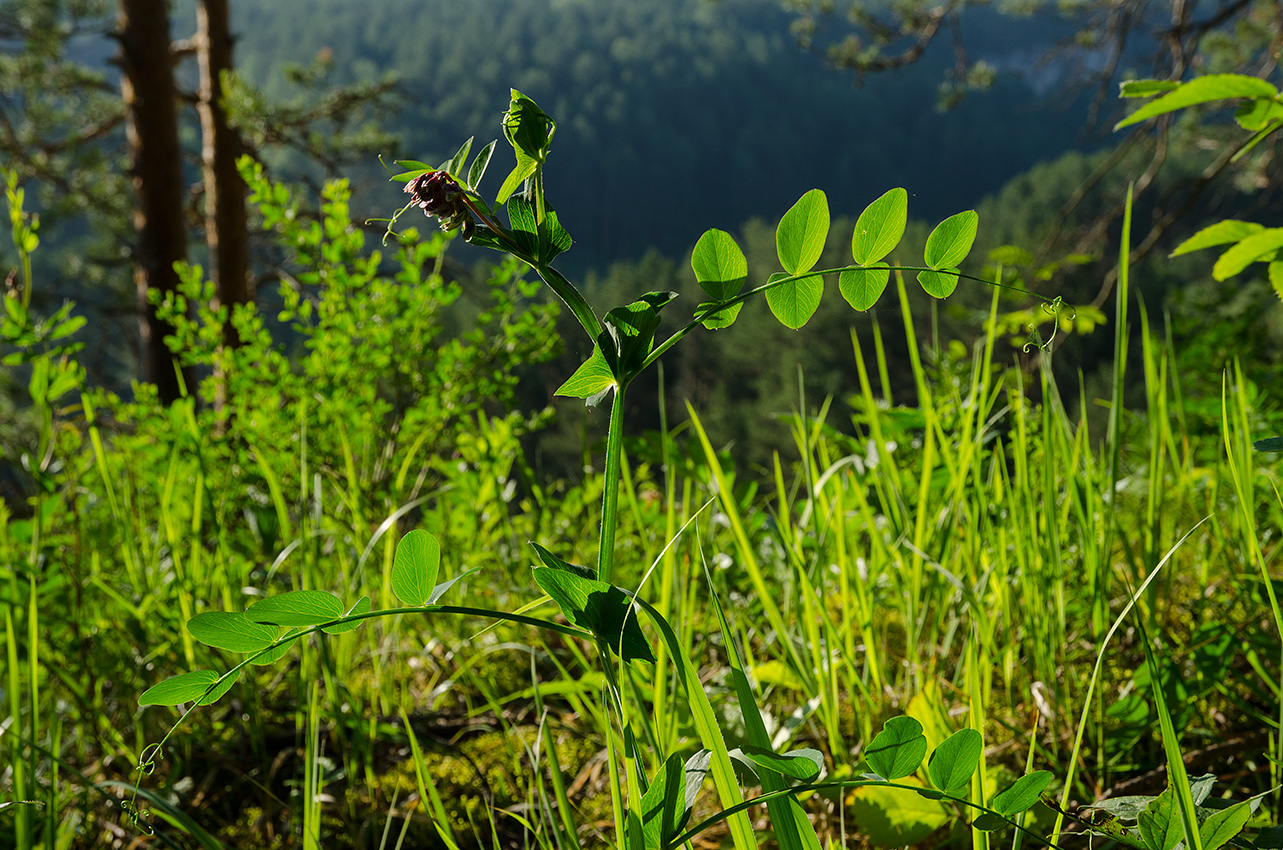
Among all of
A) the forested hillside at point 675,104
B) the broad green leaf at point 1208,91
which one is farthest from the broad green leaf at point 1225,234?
the forested hillside at point 675,104

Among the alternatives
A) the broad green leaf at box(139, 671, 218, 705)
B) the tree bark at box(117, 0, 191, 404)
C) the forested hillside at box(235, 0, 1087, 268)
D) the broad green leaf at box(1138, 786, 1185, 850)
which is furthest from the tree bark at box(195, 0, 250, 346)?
the forested hillside at box(235, 0, 1087, 268)

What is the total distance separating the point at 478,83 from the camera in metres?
64.8

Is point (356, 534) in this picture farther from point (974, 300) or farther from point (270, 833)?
point (974, 300)

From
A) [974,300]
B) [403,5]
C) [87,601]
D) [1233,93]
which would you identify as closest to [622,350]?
[1233,93]

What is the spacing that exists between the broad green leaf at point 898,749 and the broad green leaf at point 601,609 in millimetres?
128

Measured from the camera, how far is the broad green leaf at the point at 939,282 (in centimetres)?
42

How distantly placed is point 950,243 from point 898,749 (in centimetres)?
28

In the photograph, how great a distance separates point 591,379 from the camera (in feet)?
1.38

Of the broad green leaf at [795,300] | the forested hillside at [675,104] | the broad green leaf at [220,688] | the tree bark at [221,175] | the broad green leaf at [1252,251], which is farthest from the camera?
the forested hillside at [675,104]

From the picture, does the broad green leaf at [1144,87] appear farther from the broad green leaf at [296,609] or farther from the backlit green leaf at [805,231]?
the broad green leaf at [296,609]

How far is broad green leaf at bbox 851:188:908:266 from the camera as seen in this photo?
16.7 inches

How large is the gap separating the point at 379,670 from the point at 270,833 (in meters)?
0.20

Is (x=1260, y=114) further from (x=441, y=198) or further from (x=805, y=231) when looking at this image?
(x=441, y=198)

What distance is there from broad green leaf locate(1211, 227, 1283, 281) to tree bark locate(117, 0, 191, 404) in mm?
4855
